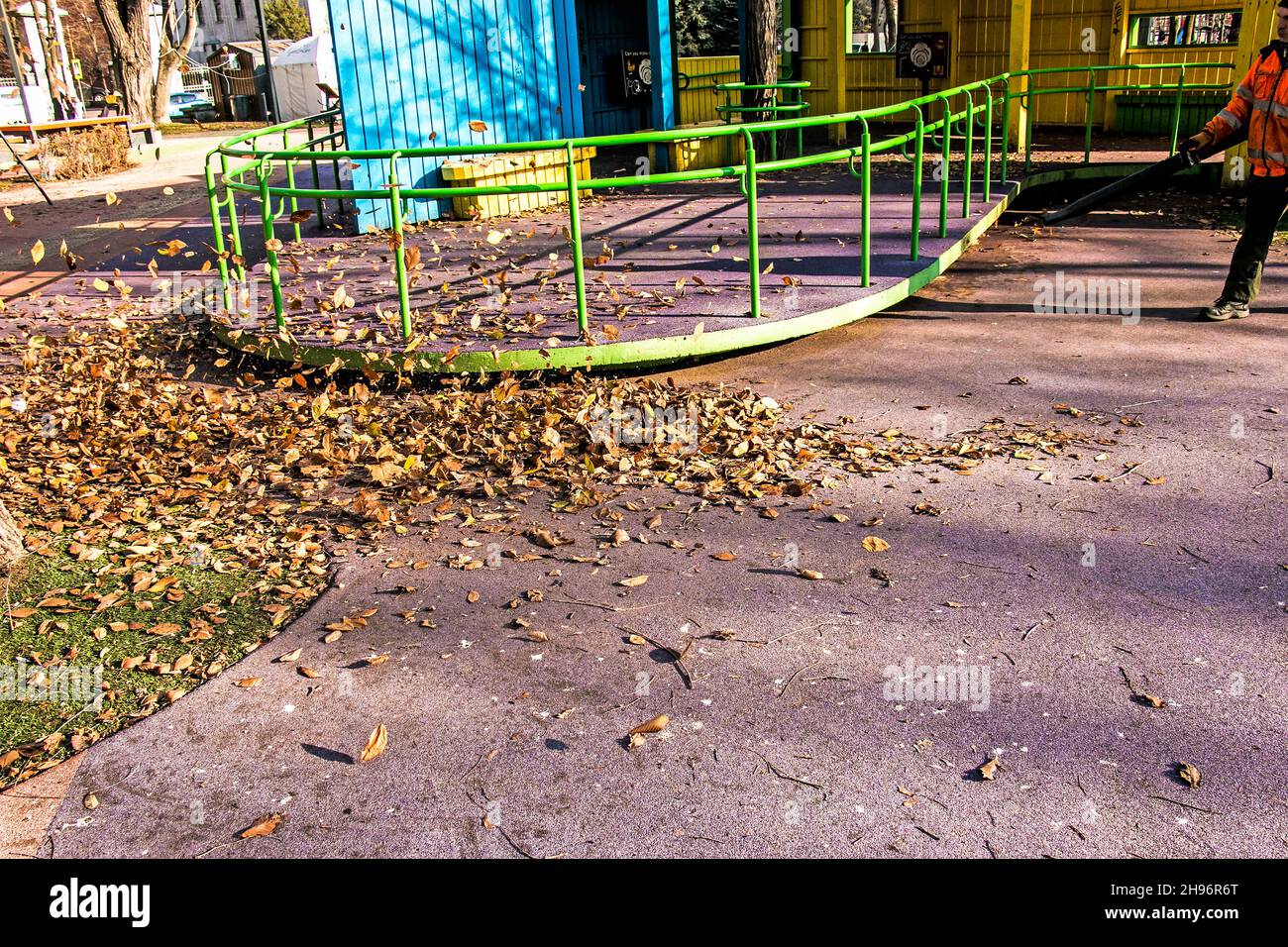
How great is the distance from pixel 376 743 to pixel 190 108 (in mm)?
56459

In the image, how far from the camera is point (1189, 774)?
132 inches

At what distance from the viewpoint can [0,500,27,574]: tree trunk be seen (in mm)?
4998

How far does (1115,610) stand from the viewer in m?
4.33

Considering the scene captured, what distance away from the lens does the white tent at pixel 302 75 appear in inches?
1716

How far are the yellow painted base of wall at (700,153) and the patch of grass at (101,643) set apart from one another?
1194 centimetres

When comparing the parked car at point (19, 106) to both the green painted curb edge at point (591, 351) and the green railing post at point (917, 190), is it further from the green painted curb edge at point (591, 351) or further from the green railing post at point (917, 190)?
the green railing post at point (917, 190)

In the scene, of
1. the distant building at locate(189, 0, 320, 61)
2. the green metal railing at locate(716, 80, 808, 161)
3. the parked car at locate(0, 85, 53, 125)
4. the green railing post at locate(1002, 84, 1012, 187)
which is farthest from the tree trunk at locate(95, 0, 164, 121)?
the distant building at locate(189, 0, 320, 61)

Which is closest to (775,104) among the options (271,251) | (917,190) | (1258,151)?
(917,190)

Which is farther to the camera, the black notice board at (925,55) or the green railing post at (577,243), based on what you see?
the black notice board at (925,55)

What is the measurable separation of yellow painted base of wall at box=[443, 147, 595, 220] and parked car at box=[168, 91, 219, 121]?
4204 cm

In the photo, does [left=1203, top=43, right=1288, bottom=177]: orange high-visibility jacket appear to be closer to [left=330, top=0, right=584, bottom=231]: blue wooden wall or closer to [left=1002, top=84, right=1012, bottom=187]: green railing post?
[left=1002, top=84, right=1012, bottom=187]: green railing post

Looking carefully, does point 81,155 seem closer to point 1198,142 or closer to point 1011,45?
point 1011,45

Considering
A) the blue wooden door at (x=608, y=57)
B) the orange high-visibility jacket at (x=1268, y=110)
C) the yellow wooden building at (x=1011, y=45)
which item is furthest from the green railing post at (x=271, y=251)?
the yellow wooden building at (x=1011, y=45)
